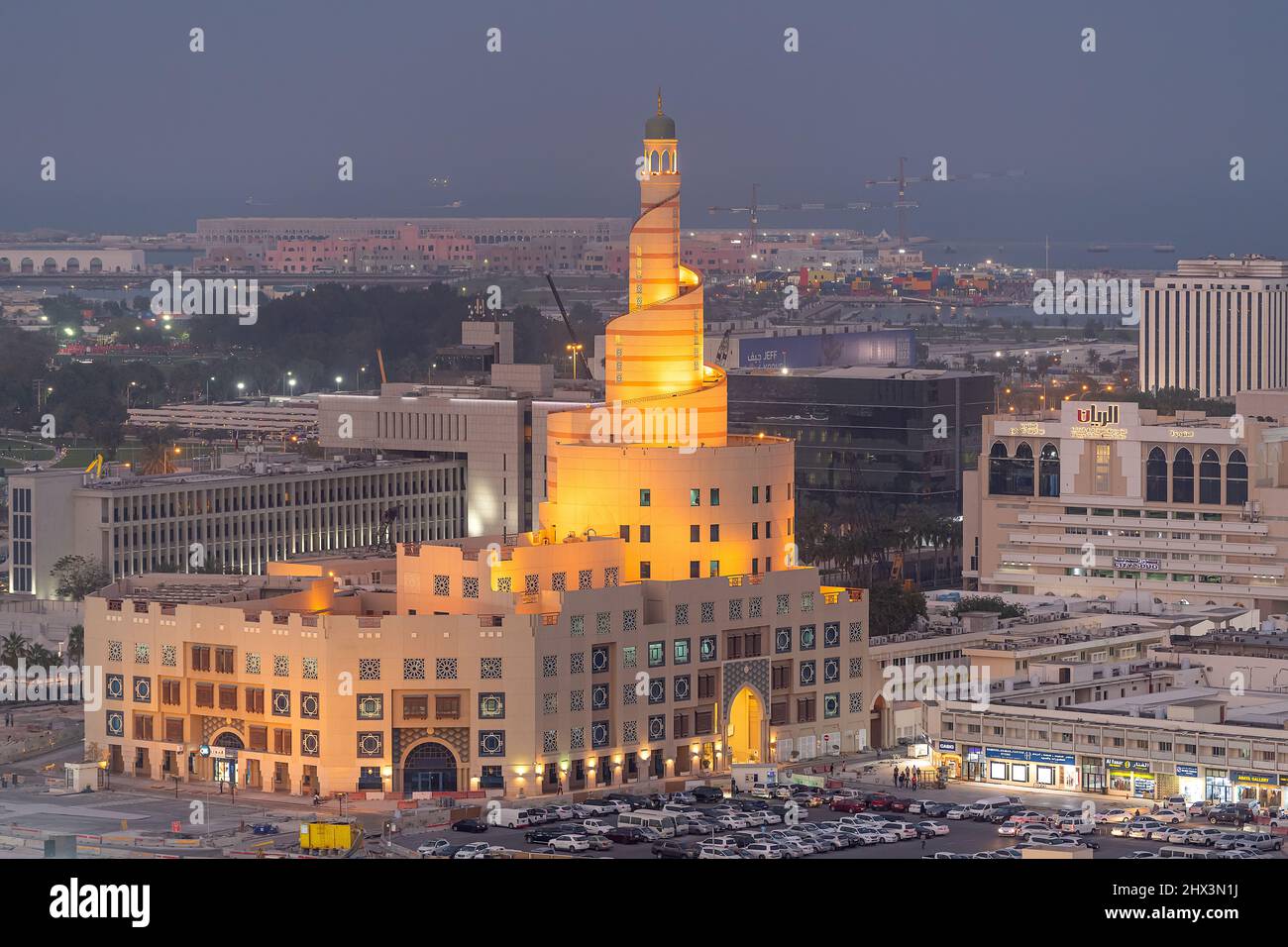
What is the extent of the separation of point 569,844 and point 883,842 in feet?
16.9

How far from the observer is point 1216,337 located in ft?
546

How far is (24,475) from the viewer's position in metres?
84.7

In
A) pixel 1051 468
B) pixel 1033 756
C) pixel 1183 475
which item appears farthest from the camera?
pixel 1051 468

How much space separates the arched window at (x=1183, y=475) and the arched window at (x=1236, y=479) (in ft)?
3.45

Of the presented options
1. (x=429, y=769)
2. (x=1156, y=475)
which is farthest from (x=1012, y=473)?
(x=429, y=769)

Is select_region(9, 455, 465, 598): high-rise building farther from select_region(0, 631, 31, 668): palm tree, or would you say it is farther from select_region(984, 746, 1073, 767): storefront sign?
select_region(984, 746, 1073, 767): storefront sign

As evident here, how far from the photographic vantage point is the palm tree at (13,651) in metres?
66.4

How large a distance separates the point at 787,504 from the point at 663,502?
137 inches

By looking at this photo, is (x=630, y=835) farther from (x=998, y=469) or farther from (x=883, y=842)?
(x=998, y=469)

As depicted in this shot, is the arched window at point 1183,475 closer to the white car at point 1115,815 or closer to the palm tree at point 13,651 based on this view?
the palm tree at point 13,651

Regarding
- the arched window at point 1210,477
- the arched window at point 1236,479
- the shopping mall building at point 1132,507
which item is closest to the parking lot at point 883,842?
the shopping mall building at point 1132,507

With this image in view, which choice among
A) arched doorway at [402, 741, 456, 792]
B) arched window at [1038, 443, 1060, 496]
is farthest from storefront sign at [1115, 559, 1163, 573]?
arched doorway at [402, 741, 456, 792]

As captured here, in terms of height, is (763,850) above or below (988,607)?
below
